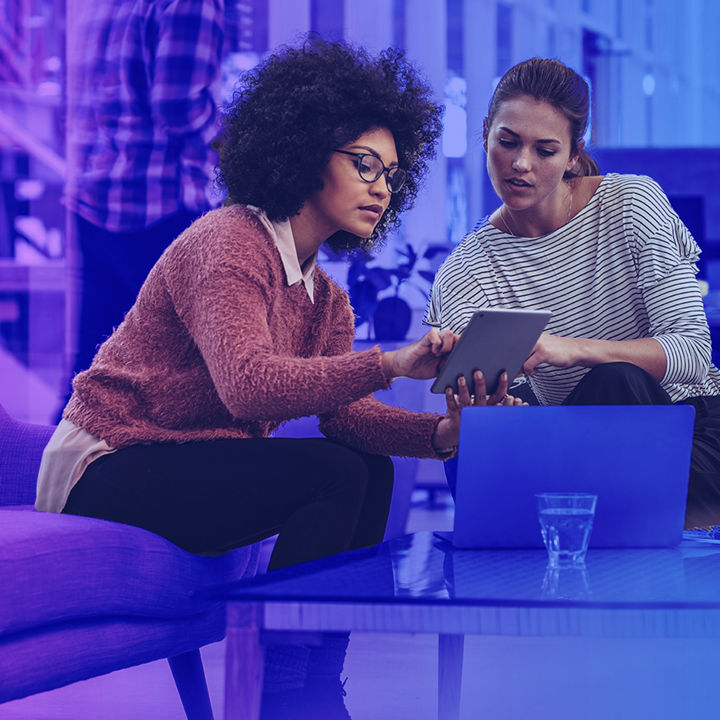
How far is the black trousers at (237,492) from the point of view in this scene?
3.83ft

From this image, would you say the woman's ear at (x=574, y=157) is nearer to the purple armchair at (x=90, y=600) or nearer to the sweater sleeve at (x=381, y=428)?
the sweater sleeve at (x=381, y=428)

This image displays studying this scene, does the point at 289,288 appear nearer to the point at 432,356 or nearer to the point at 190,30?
the point at 432,356

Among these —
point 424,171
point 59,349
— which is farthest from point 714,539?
point 59,349

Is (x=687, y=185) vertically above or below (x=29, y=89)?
below

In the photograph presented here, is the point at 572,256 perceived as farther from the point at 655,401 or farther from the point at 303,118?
the point at 303,118

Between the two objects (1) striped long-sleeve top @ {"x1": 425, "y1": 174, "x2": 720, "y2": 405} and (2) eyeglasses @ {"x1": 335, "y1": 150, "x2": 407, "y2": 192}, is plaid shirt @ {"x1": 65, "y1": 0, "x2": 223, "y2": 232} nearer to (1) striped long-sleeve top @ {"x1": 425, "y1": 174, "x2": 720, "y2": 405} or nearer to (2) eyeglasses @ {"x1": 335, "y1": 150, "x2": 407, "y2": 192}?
(1) striped long-sleeve top @ {"x1": 425, "y1": 174, "x2": 720, "y2": 405}

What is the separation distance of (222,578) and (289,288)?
42 cm

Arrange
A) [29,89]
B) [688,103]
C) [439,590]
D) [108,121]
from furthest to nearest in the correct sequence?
[688,103] → [29,89] → [108,121] → [439,590]

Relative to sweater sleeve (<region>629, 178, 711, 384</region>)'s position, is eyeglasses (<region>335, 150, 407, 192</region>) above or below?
above

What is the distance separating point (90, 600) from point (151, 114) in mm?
2684

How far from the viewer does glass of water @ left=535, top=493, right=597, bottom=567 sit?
978 millimetres

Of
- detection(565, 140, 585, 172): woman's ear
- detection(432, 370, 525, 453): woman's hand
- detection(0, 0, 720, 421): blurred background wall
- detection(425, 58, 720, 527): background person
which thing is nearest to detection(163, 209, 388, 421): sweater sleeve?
detection(432, 370, 525, 453): woman's hand

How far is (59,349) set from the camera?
4.03 m

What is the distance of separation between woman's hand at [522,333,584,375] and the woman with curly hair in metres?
0.11
